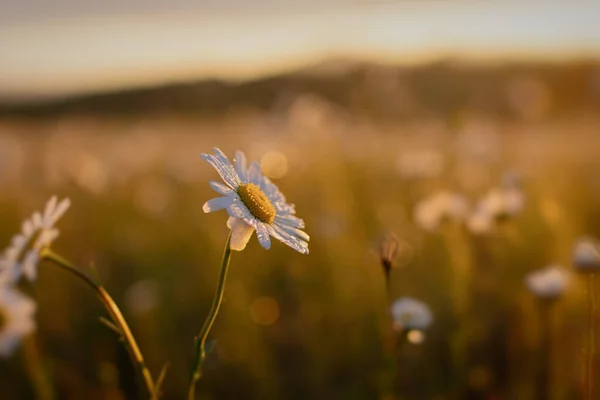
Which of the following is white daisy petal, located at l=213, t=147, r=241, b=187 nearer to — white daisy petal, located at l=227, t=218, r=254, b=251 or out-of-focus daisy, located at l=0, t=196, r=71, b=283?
white daisy petal, located at l=227, t=218, r=254, b=251

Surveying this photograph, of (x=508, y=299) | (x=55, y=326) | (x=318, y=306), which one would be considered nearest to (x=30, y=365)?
(x=55, y=326)

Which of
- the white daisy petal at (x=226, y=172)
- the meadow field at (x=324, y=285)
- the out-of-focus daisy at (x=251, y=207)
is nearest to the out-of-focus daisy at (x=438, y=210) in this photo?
the meadow field at (x=324, y=285)

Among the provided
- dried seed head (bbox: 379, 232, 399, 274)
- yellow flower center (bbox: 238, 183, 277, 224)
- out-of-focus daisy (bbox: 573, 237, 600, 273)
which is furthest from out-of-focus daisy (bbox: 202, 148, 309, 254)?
out-of-focus daisy (bbox: 573, 237, 600, 273)

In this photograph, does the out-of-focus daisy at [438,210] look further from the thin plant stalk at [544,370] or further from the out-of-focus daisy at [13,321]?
the out-of-focus daisy at [13,321]

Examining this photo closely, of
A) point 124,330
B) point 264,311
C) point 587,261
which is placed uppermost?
point 587,261

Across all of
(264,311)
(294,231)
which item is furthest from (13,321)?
(264,311)

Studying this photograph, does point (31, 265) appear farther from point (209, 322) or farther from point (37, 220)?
point (209, 322)
